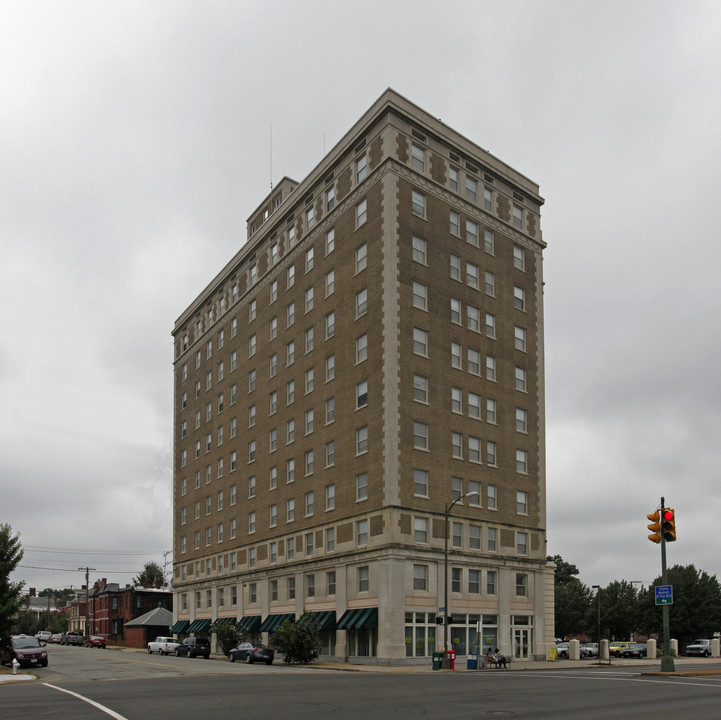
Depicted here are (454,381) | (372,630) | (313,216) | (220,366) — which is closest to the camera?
(372,630)

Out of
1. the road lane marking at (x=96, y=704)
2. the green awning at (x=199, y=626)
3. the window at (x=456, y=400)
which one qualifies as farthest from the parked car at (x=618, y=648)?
the road lane marking at (x=96, y=704)

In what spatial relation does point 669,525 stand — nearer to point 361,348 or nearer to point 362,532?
point 362,532

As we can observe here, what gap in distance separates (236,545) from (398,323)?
31789mm

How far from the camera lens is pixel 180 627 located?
8950 cm

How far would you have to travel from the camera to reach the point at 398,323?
56812mm

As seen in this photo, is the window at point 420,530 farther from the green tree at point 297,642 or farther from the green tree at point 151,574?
the green tree at point 151,574

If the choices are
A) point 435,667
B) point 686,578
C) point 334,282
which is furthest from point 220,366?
point 686,578

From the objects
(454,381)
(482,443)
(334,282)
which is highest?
(334,282)

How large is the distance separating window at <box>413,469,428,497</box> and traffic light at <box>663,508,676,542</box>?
21.7 meters

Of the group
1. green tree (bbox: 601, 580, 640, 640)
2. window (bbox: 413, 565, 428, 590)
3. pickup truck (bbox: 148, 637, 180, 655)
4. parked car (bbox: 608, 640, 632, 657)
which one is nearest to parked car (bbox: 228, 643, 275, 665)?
window (bbox: 413, 565, 428, 590)

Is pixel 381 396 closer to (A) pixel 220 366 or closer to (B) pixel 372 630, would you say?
(B) pixel 372 630

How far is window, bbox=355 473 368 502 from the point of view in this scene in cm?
5662

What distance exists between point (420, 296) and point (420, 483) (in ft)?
42.6

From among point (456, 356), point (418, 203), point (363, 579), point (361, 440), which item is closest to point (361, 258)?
point (418, 203)
